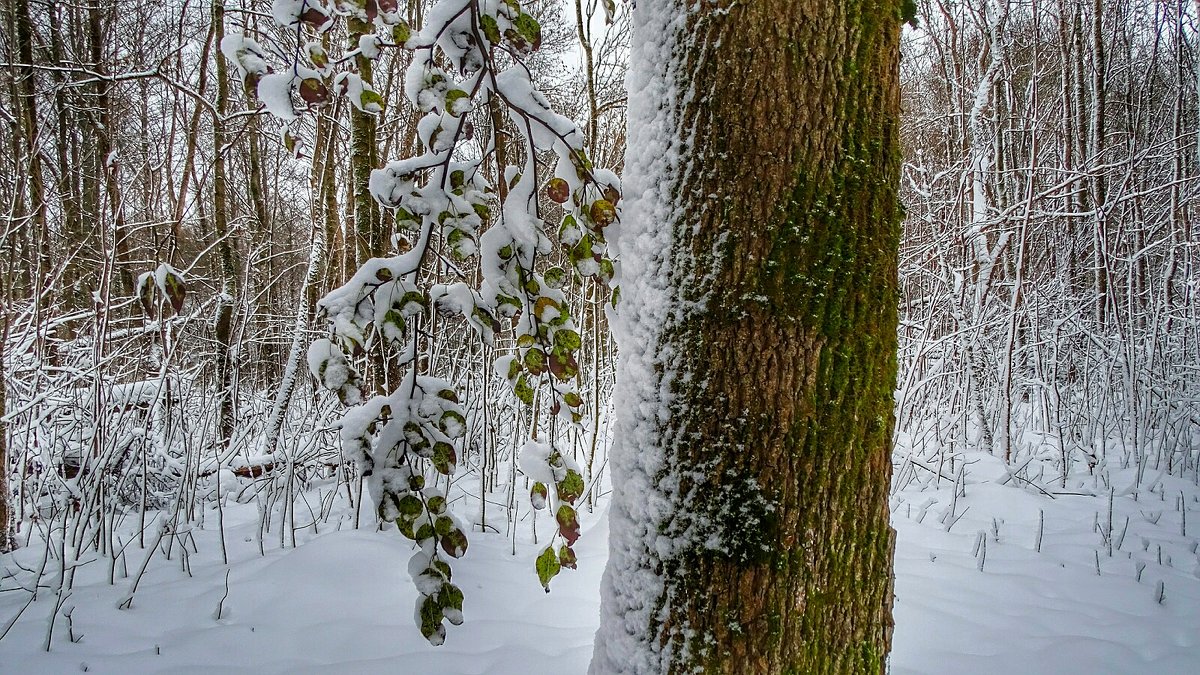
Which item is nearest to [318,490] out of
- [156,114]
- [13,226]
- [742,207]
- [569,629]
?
[13,226]

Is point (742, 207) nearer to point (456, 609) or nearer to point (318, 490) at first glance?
point (456, 609)

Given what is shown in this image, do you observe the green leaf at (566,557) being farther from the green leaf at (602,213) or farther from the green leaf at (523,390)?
the green leaf at (602,213)

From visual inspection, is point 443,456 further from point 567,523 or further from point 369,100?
point 369,100

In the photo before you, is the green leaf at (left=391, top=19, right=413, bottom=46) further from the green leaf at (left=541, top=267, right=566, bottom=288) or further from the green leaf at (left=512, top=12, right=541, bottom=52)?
the green leaf at (left=541, top=267, right=566, bottom=288)

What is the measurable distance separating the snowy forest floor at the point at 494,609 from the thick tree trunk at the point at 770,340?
972mm

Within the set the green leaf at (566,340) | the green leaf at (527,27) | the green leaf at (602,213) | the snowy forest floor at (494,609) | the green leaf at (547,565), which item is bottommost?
the snowy forest floor at (494,609)

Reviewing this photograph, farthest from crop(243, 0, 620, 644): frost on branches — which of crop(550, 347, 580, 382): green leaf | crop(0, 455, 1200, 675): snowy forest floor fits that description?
crop(0, 455, 1200, 675): snowy forest floor

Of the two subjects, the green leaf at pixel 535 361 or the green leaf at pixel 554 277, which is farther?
the green leaf at pixel 554 277

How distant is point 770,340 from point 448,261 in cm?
48

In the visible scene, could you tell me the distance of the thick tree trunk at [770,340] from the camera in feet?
2.88

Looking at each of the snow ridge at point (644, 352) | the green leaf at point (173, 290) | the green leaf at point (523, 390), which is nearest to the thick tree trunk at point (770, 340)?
the snow ridge at point (644, 352)

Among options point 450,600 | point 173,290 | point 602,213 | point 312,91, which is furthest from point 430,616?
point 173,290

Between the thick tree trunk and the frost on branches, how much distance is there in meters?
0.17

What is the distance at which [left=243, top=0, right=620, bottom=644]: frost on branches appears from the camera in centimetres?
73
